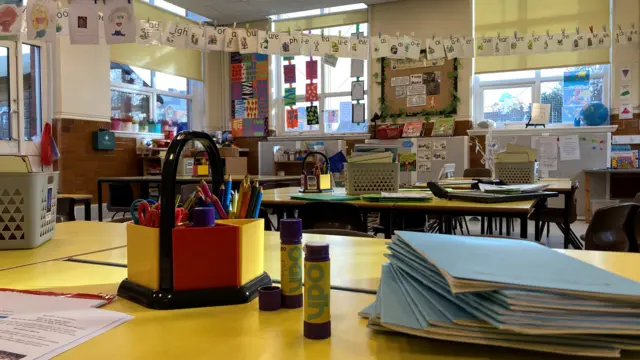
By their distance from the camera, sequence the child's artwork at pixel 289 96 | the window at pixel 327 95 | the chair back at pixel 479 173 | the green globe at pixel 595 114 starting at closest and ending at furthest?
the chair back at pixel 479 173 < the green globe at pixel 595 114 < the window at pixel 327 95 < the child's artwork at pixel 289 96

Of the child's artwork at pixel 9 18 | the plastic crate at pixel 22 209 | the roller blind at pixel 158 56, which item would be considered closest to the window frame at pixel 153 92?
the roller blind at pixel 158 56

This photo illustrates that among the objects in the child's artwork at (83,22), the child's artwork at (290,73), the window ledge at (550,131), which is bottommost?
the window ledge at (550,131)

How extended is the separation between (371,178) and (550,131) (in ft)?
16.6

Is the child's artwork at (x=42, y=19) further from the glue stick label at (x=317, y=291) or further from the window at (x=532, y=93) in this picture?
the window at (x=532, y=93)

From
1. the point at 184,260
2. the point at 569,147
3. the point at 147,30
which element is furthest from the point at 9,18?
the point at 569,147

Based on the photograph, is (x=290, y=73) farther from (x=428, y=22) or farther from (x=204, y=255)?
(x=204, y=255)

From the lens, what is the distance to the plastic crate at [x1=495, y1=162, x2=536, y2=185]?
3.67 metres

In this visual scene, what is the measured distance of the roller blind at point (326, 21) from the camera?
313 inches

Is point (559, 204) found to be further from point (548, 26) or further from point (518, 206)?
point (518, 206)

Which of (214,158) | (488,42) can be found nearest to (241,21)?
(488,42)

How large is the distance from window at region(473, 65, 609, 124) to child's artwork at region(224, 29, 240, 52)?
13.4 ft

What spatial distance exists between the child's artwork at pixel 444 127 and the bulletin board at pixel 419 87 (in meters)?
0.12

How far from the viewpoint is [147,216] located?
0.78 m

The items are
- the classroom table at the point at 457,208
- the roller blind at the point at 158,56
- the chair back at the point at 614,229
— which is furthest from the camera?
the roller blind at the point at 158,56
